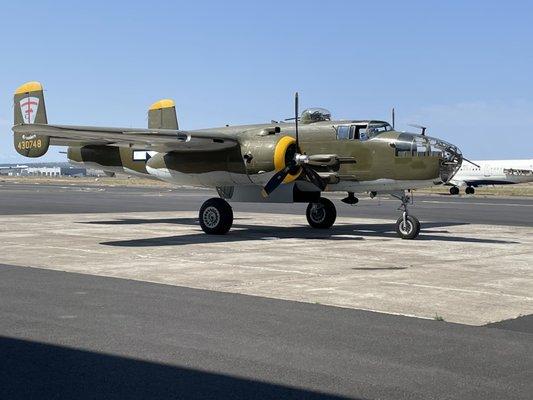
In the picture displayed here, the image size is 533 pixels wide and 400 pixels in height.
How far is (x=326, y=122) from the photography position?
77.8 ft

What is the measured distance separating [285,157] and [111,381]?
589 inches

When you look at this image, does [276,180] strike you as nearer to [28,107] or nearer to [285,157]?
[285,157]

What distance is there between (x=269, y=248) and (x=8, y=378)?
1279 centimetres

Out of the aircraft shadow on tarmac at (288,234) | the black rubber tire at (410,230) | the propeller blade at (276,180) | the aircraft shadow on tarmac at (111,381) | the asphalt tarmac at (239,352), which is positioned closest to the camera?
the aircraft shadow on tarmac at (111,381)

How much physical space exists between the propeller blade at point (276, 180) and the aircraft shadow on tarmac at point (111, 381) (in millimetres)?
14182

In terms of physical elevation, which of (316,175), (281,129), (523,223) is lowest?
(523,223)

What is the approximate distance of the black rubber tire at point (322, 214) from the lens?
2595 cm

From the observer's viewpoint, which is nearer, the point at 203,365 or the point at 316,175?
the point at 203,365

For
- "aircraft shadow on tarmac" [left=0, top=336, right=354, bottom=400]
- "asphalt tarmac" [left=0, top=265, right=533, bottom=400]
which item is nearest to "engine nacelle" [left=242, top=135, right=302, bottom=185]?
"asphalt tarmac" [left=0, top=265, right=533, bottom=400]

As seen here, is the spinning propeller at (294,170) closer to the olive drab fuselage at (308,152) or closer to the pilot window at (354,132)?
the olive drab fuselage at (308,152)

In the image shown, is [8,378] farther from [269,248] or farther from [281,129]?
[281,129]

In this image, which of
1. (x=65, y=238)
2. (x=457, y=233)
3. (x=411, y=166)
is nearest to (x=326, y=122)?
(x=411, y=166)

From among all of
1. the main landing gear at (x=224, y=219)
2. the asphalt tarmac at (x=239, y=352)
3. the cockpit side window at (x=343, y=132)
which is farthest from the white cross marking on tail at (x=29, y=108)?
the asphalt tarmac at (x=239, y=352)

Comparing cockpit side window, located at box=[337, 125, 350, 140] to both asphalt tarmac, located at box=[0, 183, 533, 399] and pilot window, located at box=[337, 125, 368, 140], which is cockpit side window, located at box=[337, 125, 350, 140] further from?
asphalt tarmac, located at box=[0, 183, 533, 399]
